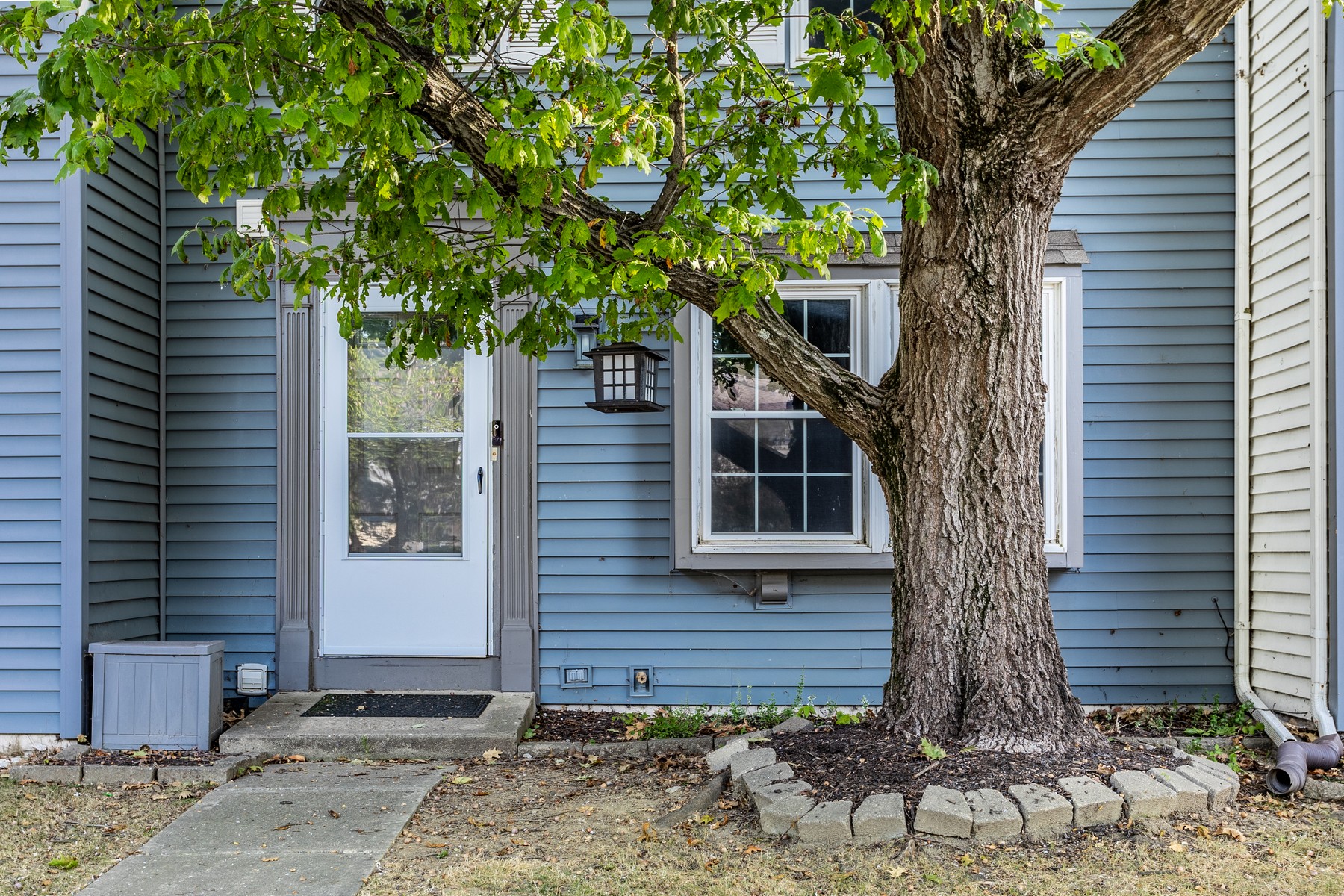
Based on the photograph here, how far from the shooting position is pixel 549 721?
5355 mm

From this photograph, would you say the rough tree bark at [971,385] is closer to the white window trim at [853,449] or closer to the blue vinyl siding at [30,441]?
the white window trim at [853,449]

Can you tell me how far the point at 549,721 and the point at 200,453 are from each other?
232 cm

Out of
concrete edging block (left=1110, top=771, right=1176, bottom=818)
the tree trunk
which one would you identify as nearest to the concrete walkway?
the tree trunk

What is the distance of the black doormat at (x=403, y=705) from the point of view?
5.17 meters

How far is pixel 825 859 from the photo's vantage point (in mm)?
3365

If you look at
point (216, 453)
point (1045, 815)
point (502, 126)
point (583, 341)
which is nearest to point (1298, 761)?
point (1045, 815)

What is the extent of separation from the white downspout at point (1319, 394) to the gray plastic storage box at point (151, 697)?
5004mm

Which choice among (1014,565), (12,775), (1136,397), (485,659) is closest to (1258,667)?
(1136,397)

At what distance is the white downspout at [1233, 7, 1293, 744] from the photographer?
17.5 ft

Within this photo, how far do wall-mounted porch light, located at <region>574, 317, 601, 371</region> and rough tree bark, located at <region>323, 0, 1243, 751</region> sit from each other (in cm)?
155

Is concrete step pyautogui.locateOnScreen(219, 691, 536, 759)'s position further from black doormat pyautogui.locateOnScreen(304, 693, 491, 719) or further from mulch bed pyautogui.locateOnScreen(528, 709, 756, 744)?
mulch bed pyautogui.locateOnScreen(528, 709, 756, 744)

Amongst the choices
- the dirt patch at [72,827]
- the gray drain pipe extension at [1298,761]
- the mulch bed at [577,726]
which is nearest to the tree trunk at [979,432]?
the gray drain pipe extension at [1298,761]

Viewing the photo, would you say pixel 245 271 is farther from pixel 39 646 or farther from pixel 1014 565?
pixel 1014 565

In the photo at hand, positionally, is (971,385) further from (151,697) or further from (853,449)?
(151,697)
